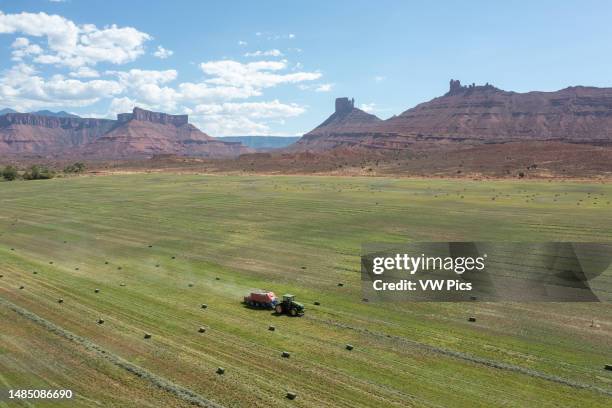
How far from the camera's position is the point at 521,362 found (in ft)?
67.7

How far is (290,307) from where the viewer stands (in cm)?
2681

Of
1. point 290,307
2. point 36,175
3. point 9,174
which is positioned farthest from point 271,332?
point 9,174

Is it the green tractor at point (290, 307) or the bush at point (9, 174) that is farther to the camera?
the bush at point (9, 174)

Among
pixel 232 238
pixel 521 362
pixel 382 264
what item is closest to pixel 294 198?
pixel 232 238

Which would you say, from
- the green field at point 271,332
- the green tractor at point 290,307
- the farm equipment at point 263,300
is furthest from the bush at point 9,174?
the green tractor at point 290,307

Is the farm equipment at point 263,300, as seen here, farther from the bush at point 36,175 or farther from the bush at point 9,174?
the bush at point 9,174

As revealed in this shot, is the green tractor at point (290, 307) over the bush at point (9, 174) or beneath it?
beneath

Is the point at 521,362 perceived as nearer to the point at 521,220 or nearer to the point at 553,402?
the point at 553,402

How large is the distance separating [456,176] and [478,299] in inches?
4240

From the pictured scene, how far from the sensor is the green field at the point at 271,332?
18.6m

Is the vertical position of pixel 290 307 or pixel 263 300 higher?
pixel 263 300

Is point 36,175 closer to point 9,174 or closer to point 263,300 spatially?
point 9,174

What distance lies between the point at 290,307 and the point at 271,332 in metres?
2.78

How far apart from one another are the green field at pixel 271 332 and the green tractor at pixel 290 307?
29.6 inches
